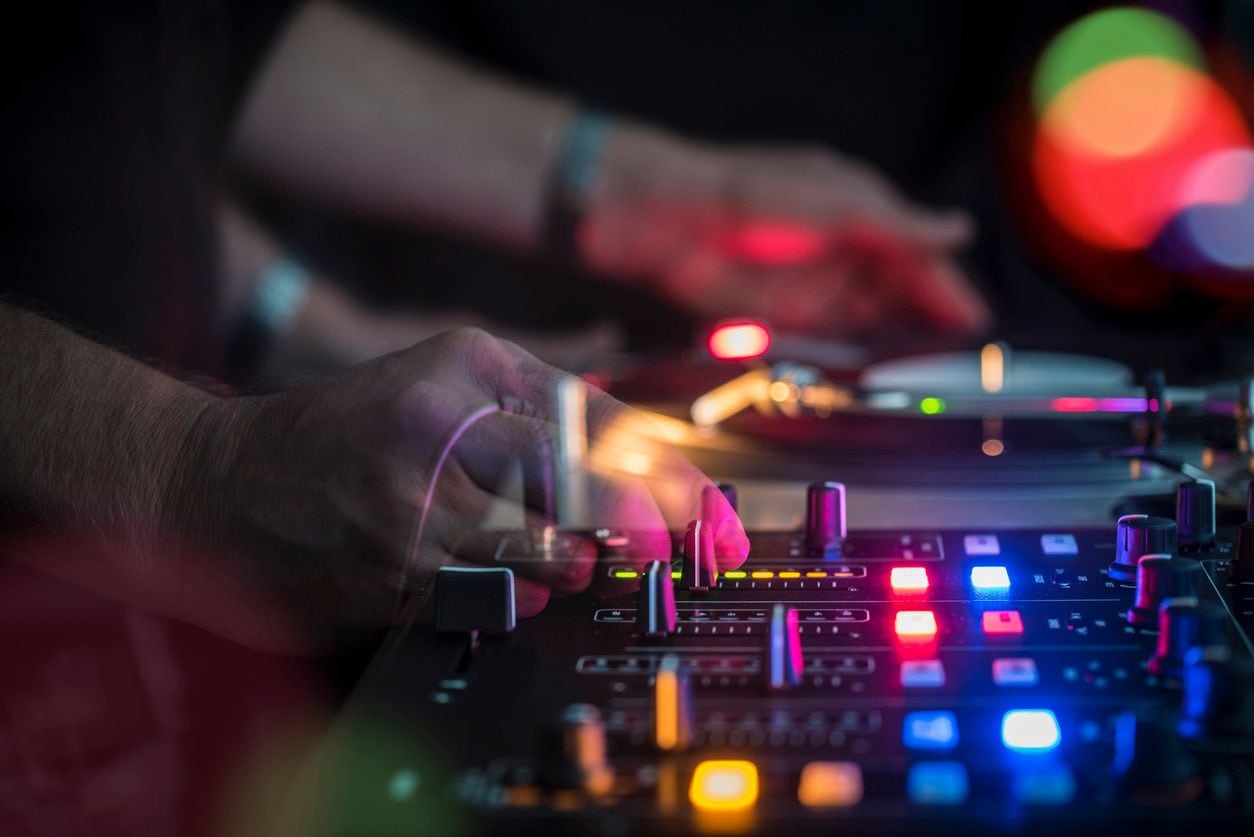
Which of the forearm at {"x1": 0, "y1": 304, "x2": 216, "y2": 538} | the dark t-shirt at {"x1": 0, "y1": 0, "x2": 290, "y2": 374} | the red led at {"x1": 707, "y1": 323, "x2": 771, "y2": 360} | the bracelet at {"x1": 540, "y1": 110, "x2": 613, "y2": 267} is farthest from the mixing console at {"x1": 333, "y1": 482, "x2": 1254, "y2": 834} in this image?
the bracelet at {"x1": 540, "y1": 110, "x2": 613, "y2": 267}

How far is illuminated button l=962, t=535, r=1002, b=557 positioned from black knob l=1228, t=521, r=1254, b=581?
11 centimetres

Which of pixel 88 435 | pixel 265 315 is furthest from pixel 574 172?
pixel 88 435

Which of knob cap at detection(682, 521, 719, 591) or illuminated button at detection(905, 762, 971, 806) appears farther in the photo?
knob cap at detection(682, 521, 719, 591)

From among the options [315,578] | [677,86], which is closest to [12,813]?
[315,578]

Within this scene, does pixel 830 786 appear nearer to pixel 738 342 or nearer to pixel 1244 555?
pixel 1244 555

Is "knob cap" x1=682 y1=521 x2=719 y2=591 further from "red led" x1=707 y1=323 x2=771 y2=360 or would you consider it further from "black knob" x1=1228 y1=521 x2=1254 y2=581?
"red led" x1=707 y1=323 x2=771 y2=360

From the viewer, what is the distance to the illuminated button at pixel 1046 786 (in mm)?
438

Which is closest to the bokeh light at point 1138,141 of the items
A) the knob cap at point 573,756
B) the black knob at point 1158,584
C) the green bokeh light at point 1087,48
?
the green bokeh light at point 1087,48

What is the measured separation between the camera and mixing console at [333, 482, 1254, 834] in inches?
17.5

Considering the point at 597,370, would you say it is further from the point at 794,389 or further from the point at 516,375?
the point at 516,375

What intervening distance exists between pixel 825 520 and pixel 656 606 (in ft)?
0.51

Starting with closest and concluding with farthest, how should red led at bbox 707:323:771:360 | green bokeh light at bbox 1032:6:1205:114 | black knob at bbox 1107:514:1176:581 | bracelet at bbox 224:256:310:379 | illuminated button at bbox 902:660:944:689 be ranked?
illuminated button at bbox 902:660:944:689 < black knob at bbox 1107:514:1176:581 < red led at bbox 707:323:771:360 < bracelet at bbox 224:256:310:379 < green bokeh light at bbox 1032:6:1205:114

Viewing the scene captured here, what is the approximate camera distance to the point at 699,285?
2.06 metres

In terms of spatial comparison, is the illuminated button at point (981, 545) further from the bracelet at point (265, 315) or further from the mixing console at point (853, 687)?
the bracelet at point (265, 315)
